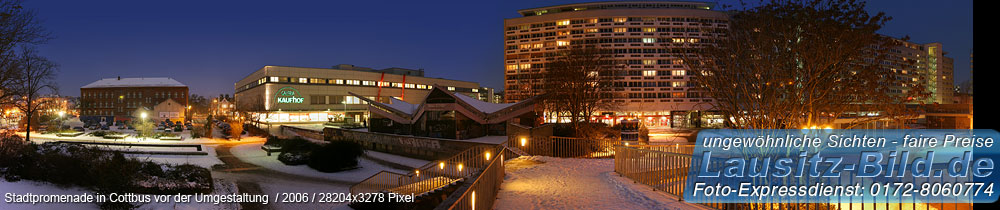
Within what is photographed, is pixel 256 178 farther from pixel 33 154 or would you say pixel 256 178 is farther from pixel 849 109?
pixel 849 109

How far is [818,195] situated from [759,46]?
3.92 metres

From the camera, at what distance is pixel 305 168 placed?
2548 cm

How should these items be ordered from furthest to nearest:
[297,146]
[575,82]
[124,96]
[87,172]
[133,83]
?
[133,83]
[124,96]
[297,146]
[575,82]
[87,172]

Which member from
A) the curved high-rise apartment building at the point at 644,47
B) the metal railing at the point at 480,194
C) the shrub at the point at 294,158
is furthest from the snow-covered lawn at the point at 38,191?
the curved high-rise apartment building at the point at 644,47

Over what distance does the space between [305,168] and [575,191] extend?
68.5 ft

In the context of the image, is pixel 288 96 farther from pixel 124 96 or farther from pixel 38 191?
pixel 38 191

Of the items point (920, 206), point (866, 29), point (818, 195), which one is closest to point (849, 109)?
point (866, 29)

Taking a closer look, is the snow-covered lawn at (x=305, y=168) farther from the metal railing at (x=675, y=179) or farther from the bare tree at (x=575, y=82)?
the metal railing at (x=675, y=179)

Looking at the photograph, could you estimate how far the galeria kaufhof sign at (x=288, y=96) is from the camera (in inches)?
2667

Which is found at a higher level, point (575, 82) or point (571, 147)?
point (575, 82)

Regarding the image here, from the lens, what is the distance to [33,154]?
13484mm

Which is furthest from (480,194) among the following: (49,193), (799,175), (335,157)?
(335,157)

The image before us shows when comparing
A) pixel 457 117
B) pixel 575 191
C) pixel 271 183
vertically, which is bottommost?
pixel 271 183

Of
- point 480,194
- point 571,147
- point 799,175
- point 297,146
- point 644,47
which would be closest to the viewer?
point 480,194
